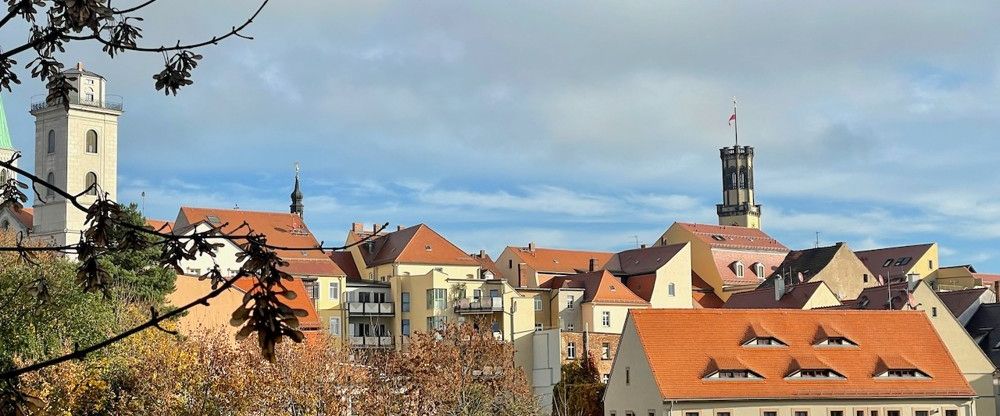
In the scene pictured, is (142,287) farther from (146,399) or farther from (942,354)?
(942,354)

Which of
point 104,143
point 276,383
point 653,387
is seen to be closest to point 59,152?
point 104,143

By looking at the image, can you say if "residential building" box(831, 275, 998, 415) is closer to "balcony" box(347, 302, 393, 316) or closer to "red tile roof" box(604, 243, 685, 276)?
"red tile roof" box(604, 243, 685, 276)

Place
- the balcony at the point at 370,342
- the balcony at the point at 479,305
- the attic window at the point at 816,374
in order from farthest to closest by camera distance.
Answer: the balcony at the point at 479,305
the balcony at the point at 370,342
the attic window at the point at 816,374

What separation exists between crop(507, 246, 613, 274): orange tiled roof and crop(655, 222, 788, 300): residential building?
665 cm

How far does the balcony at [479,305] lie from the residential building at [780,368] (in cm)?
2170

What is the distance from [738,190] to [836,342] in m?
103

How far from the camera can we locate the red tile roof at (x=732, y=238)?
10912 centimetres

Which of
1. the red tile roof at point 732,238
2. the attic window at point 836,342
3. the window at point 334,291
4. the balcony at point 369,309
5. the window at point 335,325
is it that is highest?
the red tile roof at point 732,238

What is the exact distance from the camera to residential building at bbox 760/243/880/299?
101m

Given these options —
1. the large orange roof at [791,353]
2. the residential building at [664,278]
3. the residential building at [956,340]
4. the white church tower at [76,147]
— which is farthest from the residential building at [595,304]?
the white church tower at [76,147]

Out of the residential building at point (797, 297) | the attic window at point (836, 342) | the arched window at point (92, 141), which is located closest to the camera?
the attic window at point (836, 342)

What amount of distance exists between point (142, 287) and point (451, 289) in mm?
30793

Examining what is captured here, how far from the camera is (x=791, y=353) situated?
201 feet

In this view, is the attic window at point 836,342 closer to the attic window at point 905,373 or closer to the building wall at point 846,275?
the attic window at point 905,373
